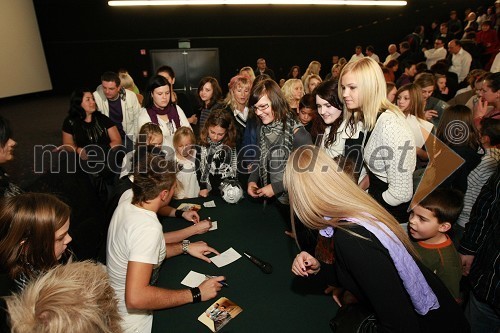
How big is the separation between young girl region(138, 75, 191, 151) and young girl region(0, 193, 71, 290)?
1795mm

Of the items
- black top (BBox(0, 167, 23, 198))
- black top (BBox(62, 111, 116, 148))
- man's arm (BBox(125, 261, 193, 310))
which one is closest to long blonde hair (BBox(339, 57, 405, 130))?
man's arm (BBox(125, 261, 193, 310))

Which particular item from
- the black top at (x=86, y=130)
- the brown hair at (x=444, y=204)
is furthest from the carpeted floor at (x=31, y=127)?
the brown hair at (x=444, y=204)

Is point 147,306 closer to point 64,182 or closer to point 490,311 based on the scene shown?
point 490,311

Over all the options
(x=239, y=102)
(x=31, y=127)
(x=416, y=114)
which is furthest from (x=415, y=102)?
(x=31, y=127)

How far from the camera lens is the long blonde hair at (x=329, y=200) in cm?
119

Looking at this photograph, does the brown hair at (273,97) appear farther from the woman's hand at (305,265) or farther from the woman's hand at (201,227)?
the woman's hand at (305,265)

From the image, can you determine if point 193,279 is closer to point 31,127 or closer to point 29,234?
point 29,234

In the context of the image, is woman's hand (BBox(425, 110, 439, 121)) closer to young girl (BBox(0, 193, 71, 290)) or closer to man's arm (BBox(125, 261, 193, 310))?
man's arm (BBox(125, 261, 193, 310))

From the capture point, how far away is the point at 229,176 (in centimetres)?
281

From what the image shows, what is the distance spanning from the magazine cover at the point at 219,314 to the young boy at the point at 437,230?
1120 mm

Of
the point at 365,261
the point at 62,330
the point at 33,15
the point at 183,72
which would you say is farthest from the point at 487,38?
the point at 33,15

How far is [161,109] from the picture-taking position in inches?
134

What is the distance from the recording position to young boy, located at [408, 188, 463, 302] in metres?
1.76

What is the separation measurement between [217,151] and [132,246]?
150 cm
